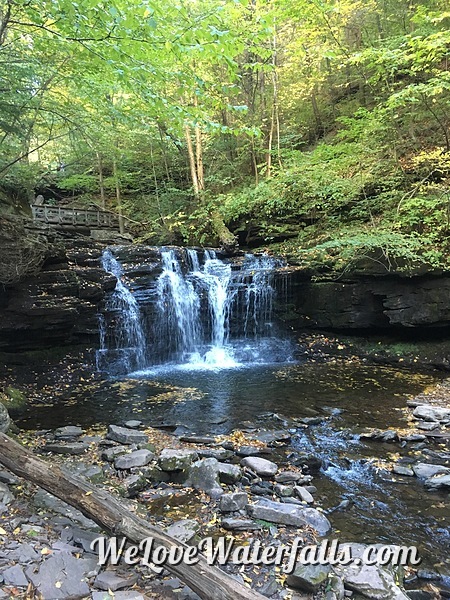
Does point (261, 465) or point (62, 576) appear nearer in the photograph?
point (62, 576)

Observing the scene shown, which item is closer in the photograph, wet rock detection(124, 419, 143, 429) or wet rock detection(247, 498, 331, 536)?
wet rock detection(247, 498, 331, 536)

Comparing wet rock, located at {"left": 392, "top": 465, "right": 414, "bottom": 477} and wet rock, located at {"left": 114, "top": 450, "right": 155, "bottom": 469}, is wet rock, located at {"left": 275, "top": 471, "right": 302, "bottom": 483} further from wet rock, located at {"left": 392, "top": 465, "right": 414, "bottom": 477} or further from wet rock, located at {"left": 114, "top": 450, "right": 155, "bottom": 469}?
wet rock, located at {"left": 114, "top": 450, "right": 155, "bottom": 469}

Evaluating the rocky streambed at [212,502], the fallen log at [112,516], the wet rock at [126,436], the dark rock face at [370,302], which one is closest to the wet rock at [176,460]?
the rocky streambed at [212,502]

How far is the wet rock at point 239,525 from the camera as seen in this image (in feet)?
11.2

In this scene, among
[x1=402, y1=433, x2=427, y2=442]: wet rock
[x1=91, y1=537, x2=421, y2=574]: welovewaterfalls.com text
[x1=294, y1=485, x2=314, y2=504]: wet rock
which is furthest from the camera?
[x1=402, y1=433, x2=427, y2=442]: wet rock

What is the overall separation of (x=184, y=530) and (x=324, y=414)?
4.23m

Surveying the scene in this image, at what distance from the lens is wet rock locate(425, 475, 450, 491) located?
4363 millimetres

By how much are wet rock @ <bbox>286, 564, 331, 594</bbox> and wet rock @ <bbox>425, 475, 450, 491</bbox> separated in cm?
223

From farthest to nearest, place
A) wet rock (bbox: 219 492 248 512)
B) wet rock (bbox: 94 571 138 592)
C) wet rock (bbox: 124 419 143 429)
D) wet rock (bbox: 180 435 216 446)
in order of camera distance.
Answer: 1. wet rock (bbox: 124 419 143 429)
2. wet rock (bbox: 180 435 216 446)
3. wet rock (bbox: 219 492 248 512)
4. wet rock (bbox: 94 571 138 592)

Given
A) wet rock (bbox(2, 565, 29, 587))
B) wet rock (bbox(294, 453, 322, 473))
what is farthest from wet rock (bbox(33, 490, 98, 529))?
wet rock (bbox(294, 453, 322, 473))

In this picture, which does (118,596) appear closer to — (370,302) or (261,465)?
(261,465)

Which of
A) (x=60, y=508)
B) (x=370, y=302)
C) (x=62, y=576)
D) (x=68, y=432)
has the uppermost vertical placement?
(x=370, y=302)

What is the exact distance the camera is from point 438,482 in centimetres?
441

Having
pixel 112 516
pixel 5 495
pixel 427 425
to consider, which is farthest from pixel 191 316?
pixel 112 516
